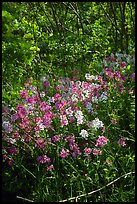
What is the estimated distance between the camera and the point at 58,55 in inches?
216

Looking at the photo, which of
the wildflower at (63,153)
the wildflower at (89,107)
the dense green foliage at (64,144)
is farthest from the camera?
the wildflower at (89,107)

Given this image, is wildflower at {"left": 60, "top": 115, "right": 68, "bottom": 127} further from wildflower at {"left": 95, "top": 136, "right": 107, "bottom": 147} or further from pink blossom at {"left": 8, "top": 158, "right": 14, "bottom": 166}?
pink blossom at {"left": 8, "top": 158, "right": 14, "bottom": 166}

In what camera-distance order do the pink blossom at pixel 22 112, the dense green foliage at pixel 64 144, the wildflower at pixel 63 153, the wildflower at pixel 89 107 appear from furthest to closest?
A: 1. the wildflower at pixel 89 107
2. the pink blossom at pixel 22 112
3. the wildflower at pixel 63 153
4. the dense green foliage at pixel 64 144

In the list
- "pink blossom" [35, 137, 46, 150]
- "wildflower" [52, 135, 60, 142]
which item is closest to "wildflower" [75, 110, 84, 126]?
"wildflower" [52, 135, 60, 142]

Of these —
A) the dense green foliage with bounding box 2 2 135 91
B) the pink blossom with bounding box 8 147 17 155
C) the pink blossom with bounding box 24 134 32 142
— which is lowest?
the pink blossom with bounding box 8 147 17 155

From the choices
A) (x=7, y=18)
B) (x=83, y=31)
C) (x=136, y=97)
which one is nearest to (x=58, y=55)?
(x=83, y=31)

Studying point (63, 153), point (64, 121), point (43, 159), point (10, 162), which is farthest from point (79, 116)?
point (10, 162)

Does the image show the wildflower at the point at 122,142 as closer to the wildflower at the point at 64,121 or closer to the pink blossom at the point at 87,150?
the pink blossom at the point at 87,150

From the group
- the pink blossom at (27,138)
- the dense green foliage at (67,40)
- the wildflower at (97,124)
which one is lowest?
the pink blossom at (27,138)

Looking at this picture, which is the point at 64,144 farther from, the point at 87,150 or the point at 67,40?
the point at 67,40

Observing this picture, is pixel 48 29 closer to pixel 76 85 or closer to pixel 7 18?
pixel 76 85

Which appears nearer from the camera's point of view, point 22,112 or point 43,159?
point 43,159

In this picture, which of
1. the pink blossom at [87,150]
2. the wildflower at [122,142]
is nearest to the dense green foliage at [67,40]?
the pink blossom at [87,150]

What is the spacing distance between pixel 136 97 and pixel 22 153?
1.19 m
